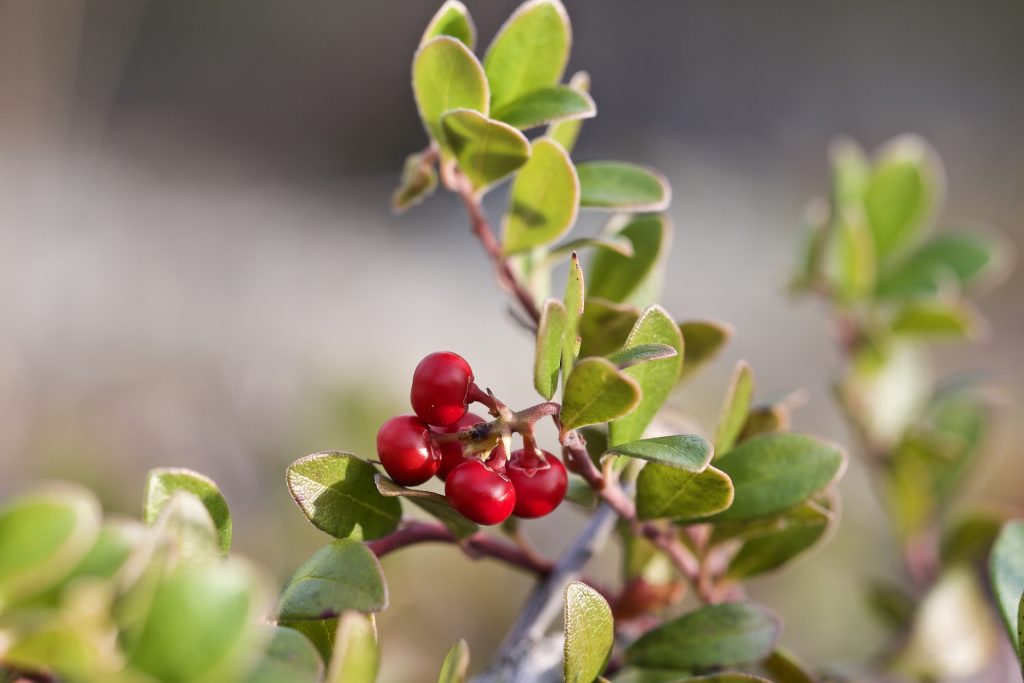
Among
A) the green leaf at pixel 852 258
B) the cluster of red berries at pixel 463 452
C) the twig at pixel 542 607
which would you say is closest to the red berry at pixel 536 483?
the cluster of red berries at pixel 463 452

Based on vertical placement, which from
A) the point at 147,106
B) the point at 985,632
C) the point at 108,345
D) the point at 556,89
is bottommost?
the point at 985,632

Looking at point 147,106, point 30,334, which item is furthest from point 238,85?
point 30,334

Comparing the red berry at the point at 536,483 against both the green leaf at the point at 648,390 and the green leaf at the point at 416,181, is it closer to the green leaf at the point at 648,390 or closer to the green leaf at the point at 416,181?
the green leaf at the point at 648,390

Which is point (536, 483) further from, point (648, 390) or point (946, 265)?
point (946, 265)

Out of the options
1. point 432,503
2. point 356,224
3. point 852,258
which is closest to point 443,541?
point 432,503

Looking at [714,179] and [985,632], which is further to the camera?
[714,179]

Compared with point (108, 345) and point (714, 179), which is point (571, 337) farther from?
point (714, 179)

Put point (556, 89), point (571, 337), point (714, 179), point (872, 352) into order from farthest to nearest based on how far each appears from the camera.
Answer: point (714, 179) → point (872, 352) → point (556, 89) → point (571, 337)
